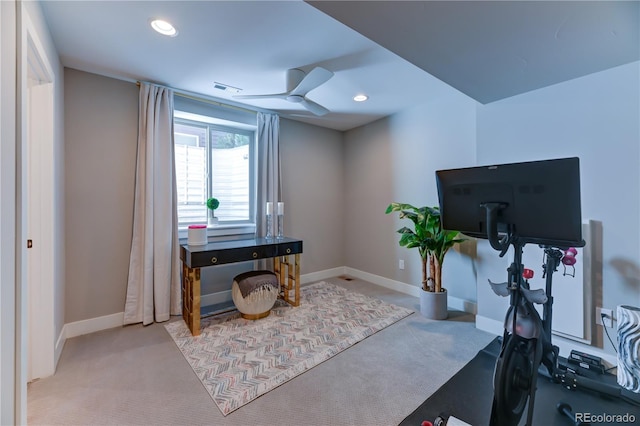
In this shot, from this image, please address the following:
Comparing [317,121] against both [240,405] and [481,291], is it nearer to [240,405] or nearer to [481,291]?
[481,291]

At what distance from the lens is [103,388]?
68.6 inches

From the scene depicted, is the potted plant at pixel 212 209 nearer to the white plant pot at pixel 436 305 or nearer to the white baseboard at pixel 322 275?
the white baseboard at pixel 322 275

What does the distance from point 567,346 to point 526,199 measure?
1619mm

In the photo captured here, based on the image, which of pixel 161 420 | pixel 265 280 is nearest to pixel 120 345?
pixel 161 420

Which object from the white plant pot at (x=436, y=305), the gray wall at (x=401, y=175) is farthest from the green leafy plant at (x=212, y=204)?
the white plant pot at (x=436, y=305)

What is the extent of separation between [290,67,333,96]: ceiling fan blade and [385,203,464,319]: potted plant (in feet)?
5.22

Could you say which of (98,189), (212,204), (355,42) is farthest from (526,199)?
(98,189)

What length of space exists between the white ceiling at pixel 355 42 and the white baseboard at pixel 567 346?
1982 mm

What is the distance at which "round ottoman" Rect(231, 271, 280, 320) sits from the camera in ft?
8.79

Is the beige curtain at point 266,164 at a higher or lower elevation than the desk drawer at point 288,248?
higher

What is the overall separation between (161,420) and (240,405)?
0.43 m

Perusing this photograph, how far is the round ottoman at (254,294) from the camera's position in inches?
105

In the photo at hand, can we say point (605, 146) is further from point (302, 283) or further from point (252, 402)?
point (302, 283)

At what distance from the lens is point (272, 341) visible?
7.66 ft
